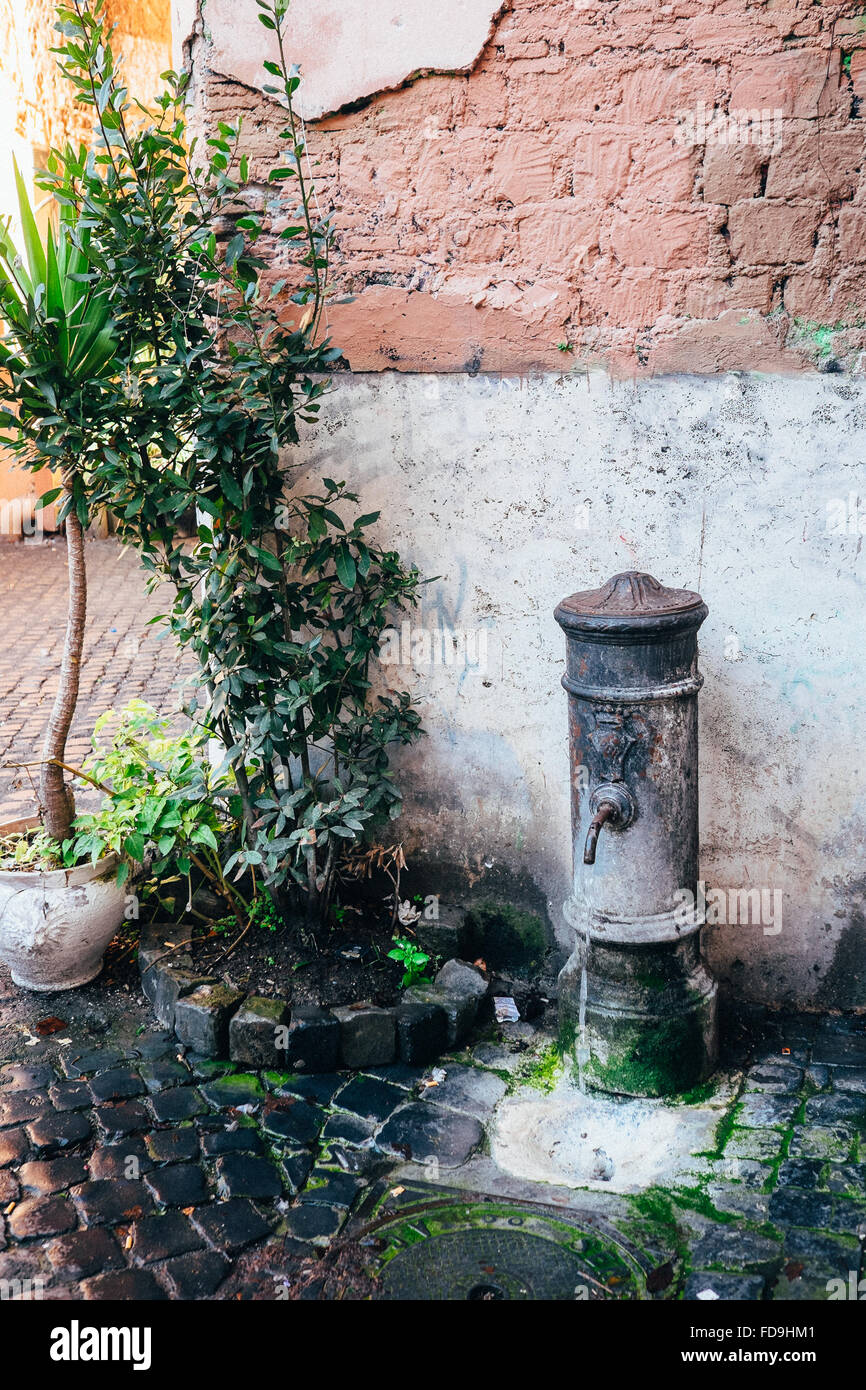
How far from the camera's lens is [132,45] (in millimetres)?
13961

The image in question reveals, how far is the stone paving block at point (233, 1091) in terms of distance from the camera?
4.07 meters

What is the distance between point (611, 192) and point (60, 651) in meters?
6.59

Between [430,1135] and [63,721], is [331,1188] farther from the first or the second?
[63,721]

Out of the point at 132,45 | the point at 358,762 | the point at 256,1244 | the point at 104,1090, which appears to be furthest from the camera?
the point at 132,45

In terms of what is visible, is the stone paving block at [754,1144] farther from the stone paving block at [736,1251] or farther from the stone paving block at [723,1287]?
the stone paving block at [723,1287]

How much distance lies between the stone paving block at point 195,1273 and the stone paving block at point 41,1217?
15.2 inches

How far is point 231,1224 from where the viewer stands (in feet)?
11.4

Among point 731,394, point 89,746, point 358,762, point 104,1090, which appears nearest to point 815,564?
point 731,394

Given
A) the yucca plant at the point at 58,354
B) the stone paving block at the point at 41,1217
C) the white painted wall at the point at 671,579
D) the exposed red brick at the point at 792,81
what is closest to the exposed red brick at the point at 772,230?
the exposed red brick at the point at 792,81

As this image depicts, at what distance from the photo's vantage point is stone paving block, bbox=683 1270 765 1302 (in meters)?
3.13

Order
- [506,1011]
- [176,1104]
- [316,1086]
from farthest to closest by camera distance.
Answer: [506,1011] → [316,1086] → [176,1104]

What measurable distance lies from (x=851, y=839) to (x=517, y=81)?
2.95m

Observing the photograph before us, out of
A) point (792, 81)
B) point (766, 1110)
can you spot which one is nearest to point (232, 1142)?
point (766, 1110)

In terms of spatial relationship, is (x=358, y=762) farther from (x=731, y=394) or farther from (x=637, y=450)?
(x=731, y=394)
